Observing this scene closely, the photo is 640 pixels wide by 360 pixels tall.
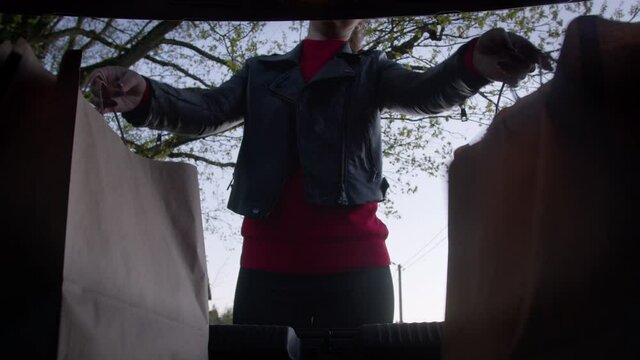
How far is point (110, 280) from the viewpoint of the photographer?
2.07 feet

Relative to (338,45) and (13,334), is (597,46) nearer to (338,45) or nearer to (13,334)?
(13,334)

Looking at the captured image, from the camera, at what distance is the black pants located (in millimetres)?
1017

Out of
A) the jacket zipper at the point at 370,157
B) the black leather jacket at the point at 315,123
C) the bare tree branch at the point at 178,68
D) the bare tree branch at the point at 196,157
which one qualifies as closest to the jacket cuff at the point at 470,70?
the black leather jacket at the point at 315,123

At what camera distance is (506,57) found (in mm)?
679

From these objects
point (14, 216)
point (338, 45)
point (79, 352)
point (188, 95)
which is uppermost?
point (338, 45)

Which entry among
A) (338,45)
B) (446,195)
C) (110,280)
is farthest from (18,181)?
(338,45)

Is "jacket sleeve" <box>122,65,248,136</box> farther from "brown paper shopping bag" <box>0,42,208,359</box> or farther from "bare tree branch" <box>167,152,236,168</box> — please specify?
"bare tree branch" <box>167,152,236,168</box>

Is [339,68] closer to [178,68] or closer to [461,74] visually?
[461,74]

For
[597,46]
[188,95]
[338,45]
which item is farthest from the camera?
[338,45]

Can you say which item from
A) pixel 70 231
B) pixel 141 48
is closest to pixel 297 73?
pixel 70 231

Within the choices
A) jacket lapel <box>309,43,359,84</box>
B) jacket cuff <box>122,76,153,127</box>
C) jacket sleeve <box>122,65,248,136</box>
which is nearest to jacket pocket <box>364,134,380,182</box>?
jacket lapel <box>309,43,359,84</box>

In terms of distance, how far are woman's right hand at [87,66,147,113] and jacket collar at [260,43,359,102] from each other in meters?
0.27

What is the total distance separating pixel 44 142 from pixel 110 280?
0.15 m

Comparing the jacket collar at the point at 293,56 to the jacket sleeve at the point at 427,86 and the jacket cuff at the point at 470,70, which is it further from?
the jacket cuff at the point at 470,70
